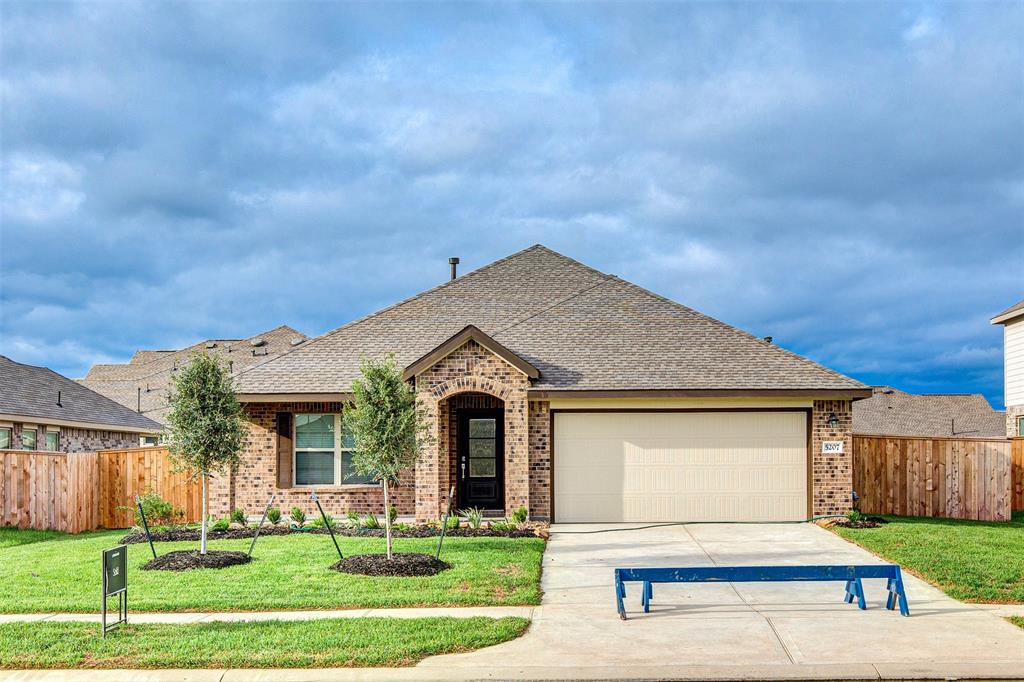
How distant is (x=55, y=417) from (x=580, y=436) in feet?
51.3

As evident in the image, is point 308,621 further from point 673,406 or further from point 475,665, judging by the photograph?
point 673,406

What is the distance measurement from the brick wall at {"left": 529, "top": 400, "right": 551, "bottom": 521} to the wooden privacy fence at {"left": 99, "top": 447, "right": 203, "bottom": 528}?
7461mm

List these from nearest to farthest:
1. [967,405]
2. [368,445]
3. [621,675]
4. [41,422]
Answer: [621,675] → [368,445] → [41,422] → [967,405]

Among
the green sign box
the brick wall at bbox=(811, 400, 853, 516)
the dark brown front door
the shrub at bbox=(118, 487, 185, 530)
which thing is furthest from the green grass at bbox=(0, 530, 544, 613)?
the brick wall at bbox=(811, 400, 853, 516)

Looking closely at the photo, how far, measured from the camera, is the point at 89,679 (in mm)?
8336

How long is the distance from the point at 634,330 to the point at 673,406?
9.24 feet

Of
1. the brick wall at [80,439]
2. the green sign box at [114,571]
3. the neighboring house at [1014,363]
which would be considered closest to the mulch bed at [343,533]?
the green sign box at [114,571]

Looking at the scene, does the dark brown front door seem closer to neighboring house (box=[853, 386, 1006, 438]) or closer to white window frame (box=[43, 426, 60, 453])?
white window frame (box=[43, 426, 60, 453])

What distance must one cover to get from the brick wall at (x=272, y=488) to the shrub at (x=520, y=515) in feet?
8.46

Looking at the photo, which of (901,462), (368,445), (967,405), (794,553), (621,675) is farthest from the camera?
(967,405)

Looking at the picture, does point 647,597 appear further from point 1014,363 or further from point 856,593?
point 1014,363

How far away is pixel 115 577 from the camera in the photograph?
9812mm

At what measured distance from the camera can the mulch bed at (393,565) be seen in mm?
12977

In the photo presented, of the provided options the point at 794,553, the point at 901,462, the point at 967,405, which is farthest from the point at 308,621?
the point at 967,405
